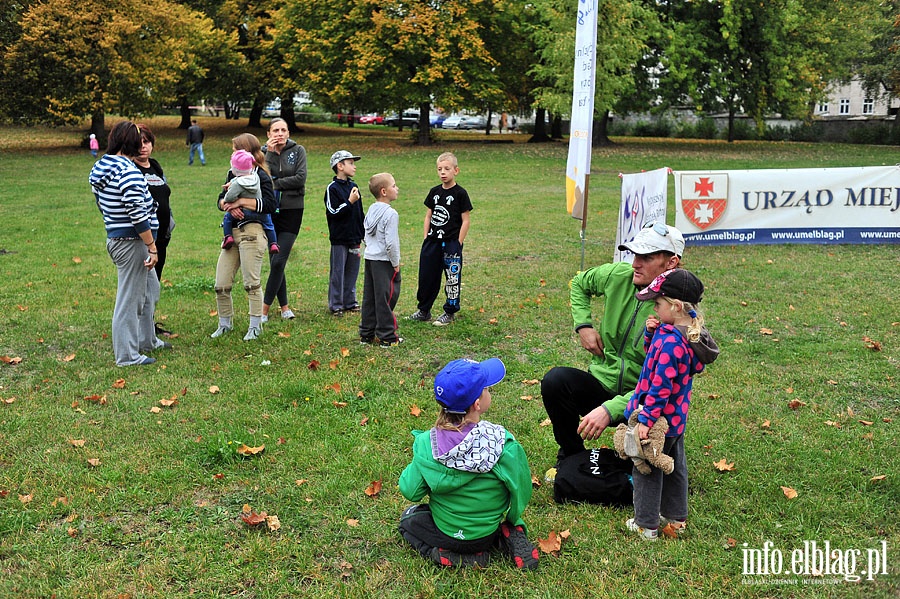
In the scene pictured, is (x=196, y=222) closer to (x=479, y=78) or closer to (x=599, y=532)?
(x=599, y=532)

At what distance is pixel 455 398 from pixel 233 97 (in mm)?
43858

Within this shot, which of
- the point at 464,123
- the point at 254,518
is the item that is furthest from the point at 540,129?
the point at 254,518

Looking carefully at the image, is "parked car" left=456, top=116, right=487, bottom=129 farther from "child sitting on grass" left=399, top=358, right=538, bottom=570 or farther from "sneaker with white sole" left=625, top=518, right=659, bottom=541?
"child sitting on grass" left=399, top=358, right=538, bottom=570

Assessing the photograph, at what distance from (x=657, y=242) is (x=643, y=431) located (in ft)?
3.29

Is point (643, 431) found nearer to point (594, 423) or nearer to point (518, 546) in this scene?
point (594, 423)

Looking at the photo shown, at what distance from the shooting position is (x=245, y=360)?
7.05 m

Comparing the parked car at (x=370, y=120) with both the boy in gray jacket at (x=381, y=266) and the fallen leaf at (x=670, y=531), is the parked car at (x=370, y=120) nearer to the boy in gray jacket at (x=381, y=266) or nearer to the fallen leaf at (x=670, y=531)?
the boy in gray jacket at (x=381, y=266)

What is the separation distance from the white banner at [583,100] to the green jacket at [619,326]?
4.32 metres

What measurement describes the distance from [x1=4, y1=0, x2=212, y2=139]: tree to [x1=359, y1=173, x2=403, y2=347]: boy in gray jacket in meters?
28.2

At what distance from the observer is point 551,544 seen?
12.9 feet

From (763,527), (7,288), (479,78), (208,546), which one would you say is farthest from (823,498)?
(479,78)

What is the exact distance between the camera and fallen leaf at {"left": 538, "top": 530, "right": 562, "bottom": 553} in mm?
3916

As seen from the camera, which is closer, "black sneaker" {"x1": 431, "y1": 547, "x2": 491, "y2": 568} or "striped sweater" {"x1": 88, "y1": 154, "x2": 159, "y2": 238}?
"black sneaker" {"x1": 431, "y1": 547, "x2": 491, "y2": 568}

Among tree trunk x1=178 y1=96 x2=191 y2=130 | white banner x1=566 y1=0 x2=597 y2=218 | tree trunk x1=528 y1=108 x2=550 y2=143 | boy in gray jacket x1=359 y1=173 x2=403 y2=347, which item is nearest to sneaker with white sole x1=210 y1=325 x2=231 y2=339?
boy in gray jacket x1=359 y1=173 x2=403 y2=347
